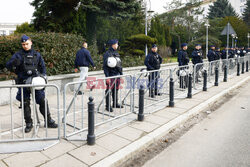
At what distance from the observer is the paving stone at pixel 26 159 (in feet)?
10.1

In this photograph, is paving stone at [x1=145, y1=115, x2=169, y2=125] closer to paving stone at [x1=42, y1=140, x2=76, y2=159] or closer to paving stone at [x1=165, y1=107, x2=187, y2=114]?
paving stone at [x1=165, y1=107, x2=187, y2=114]

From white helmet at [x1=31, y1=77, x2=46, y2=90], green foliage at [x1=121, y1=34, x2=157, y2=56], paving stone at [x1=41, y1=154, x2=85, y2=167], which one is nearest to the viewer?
paving stone at [x1=41, y1=154, x2=85, y2=167]

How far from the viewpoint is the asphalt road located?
3.41 metres

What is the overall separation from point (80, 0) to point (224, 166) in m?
14.3

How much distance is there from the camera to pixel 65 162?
10.3 ft

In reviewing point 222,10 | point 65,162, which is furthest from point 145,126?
point 222,10

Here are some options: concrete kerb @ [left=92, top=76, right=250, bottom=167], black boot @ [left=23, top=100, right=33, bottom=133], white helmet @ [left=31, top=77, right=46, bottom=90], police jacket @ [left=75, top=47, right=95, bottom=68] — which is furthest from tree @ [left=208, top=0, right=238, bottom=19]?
black boot @ [left=23, top=100, right=33, bottom=133]

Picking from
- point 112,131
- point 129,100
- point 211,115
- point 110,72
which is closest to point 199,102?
point 211,115

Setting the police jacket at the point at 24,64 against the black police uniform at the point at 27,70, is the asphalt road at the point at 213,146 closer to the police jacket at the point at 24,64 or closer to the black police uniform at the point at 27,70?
the black police uniform at the point at 27,70

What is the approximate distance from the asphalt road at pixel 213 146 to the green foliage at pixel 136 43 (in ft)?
34.3

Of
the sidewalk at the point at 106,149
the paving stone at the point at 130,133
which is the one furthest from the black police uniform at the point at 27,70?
the paving stone at the point at 130,133

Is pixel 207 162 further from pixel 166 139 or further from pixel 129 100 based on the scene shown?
pixel 129 100

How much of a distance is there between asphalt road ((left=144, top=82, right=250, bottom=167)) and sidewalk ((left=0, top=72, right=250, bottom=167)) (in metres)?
0.39

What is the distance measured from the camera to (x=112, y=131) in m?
4.41
